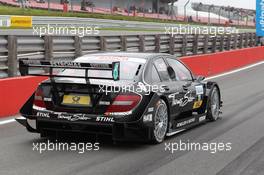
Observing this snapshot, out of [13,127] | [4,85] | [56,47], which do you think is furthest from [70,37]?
[13,127]

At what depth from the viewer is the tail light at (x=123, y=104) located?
23.5 feet

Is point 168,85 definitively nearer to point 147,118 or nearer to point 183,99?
point 183,99

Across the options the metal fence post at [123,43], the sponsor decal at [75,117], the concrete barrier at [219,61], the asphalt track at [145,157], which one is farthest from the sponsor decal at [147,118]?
the metal fence post at [123,43]

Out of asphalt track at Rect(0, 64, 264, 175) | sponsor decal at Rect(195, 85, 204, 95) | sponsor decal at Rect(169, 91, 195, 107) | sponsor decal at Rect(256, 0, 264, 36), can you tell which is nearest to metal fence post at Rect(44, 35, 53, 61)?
asphalt track at Rect(0, 64, 264, 175)

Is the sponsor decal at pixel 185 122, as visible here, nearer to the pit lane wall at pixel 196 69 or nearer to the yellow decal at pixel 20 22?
the pit lane wall at pixel 196 69

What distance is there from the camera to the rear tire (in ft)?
24.8

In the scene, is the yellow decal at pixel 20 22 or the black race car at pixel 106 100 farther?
the yellow decal at pixel 20 22

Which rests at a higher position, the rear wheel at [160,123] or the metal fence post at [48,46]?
the metal fence post at [48,46]

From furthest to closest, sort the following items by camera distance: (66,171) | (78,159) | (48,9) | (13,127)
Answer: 1. (48,9)
2. (13,127)
3. (78,159)
4. (66,171)

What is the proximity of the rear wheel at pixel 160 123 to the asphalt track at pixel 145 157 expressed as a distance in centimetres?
16

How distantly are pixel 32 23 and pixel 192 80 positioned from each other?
67.2 feet

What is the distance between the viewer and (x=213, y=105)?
10.0m

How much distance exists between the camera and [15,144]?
761cm

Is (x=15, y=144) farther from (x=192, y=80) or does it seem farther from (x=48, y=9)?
(x=48, y=9)
